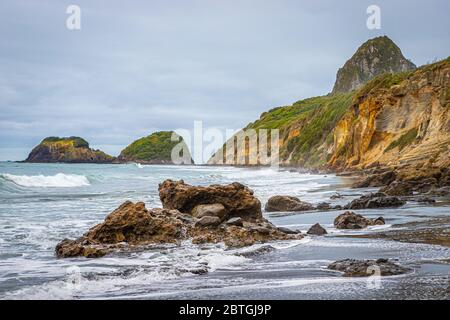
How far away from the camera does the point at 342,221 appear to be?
14.0 meters

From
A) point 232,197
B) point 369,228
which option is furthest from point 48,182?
point 369,228

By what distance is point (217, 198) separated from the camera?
50.7 feet

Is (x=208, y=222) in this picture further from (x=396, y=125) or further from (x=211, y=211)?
(x=396, y=125)

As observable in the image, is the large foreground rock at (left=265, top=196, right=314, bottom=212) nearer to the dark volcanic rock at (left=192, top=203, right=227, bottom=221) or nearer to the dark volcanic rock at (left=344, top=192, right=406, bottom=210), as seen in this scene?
the dark volcanic rock at (left=344, top=192, right=406, bottom=210)

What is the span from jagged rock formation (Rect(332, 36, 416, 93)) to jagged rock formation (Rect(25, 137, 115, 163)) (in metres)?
91.3

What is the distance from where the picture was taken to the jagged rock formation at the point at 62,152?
613 feet

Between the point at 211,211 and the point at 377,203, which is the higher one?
the point at 211,211

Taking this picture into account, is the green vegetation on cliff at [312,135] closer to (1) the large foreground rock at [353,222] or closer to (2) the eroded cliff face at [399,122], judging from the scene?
(2) the eroded cliff face at [399,122]

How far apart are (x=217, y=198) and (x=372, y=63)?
13015cm

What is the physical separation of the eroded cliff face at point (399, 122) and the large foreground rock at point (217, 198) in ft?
62.1

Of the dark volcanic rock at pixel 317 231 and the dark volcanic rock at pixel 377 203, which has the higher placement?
the dark volcanic rock at pixel 377 203

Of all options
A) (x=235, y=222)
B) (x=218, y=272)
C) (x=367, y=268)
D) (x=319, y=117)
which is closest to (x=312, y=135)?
(x=319, y=117)

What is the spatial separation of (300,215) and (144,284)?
33.7ft

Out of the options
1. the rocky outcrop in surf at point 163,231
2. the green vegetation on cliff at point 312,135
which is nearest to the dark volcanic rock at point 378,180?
the rocky outcrop in surf at point 163,231
